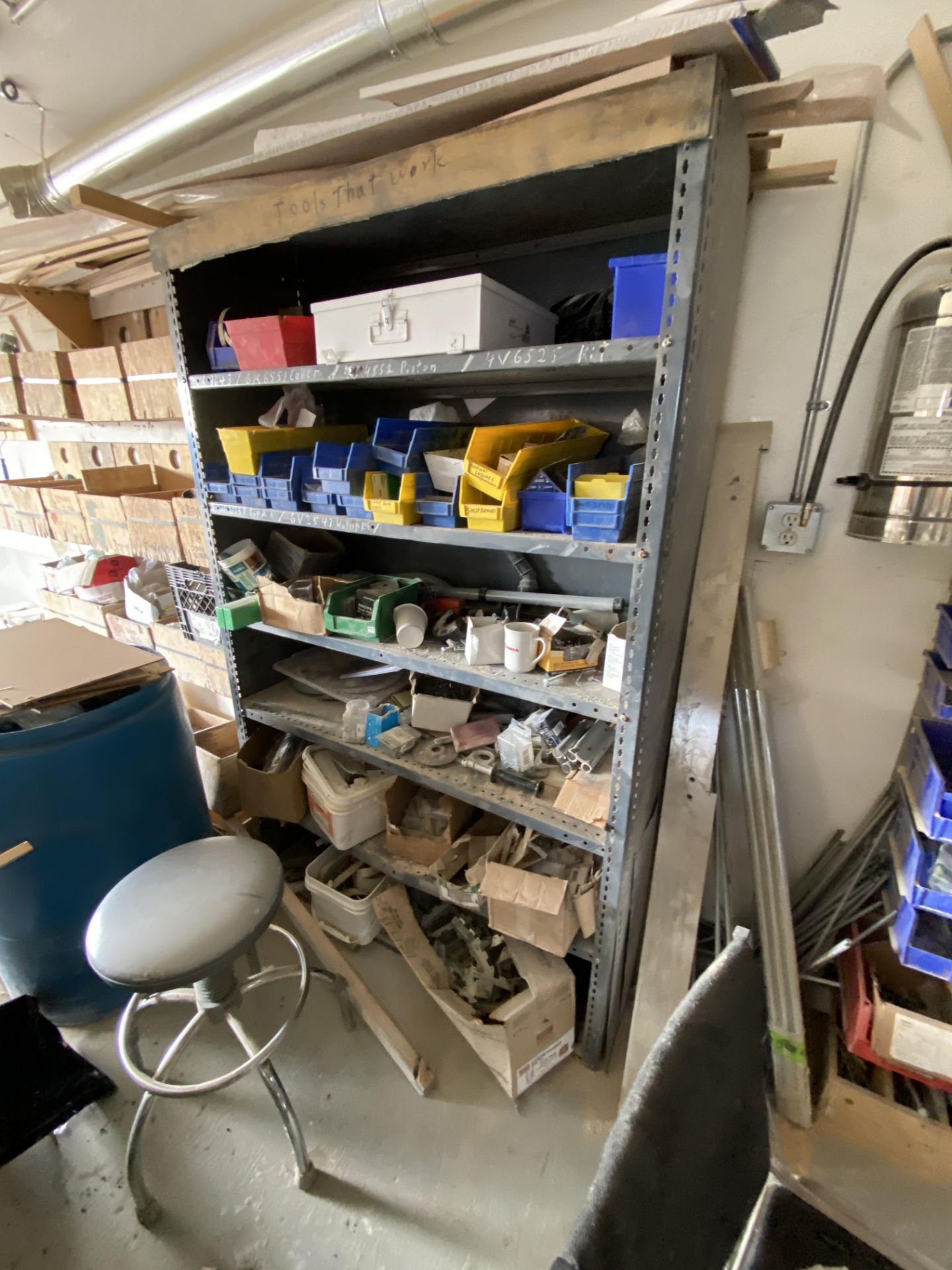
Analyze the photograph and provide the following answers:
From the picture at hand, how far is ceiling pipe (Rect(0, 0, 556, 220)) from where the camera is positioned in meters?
1.00

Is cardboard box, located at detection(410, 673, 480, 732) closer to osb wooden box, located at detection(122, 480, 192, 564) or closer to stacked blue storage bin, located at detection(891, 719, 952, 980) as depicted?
stacked blue storage bin, located at detection(891, 719, 952, 980)

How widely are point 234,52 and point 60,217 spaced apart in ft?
2.46

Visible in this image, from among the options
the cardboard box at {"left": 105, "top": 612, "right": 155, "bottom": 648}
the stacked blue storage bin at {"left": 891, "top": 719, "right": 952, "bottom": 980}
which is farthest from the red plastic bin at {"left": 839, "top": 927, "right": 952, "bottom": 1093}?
the cardboard box at {"left": 105, "top": 612, "right": 155, "bottom": 648}

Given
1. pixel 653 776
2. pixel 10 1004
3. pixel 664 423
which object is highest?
pixel 664 423

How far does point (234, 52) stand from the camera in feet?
4.13

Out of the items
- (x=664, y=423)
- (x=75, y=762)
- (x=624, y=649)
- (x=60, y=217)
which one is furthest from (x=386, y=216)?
(x=75, y=762)

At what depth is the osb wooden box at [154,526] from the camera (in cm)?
184

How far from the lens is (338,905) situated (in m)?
1.52

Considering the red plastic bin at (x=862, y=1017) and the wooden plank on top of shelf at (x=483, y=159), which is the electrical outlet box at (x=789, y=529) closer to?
the wooden plank on top of shelf at (x=483, y=159)

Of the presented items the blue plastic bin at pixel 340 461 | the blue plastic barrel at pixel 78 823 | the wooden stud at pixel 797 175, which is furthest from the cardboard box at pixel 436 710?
the wooden stud at pixel 797 175

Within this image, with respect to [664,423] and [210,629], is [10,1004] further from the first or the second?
[664,423]

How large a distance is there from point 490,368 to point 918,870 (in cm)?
119

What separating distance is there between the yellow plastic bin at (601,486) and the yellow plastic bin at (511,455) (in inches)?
4.6

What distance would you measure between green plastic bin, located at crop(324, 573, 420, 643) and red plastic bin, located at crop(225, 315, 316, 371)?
543 mm
